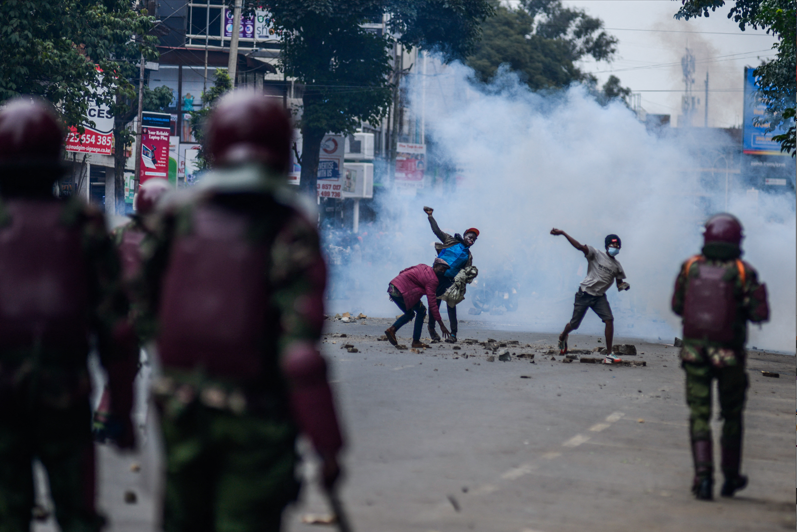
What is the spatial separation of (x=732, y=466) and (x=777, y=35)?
30.5ft

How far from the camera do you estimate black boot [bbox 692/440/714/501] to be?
5.52m

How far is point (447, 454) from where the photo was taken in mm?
6465

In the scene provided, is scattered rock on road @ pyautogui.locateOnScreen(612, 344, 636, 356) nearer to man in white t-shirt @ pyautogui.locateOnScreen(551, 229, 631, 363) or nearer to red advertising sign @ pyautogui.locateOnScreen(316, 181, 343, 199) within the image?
man in white t-shirt @ pyautogui.locateOnScreen(551, 229, 631, 363)

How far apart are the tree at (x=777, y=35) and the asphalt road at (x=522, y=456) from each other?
4164 millimetres

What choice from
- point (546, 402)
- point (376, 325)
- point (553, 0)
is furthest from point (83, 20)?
point (553, 0)

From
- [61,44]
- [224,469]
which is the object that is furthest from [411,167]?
[224,469]

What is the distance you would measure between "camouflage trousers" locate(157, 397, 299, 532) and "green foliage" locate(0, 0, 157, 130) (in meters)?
14.4

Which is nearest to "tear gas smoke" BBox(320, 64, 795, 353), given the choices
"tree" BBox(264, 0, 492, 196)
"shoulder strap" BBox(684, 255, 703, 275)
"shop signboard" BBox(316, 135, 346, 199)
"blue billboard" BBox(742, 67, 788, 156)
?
"blue billboard" BBox(742, 67, 788, 156)

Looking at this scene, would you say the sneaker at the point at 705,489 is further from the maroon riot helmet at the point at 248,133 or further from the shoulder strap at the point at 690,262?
the maroon riot helmet at the point at 248,133

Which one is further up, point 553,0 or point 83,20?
point 553,0

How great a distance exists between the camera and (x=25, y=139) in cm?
309

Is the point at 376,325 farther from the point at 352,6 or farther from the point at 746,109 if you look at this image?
the point at 352,6

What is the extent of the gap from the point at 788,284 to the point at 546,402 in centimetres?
1439

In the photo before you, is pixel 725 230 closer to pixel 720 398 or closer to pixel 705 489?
pixel 720 398
